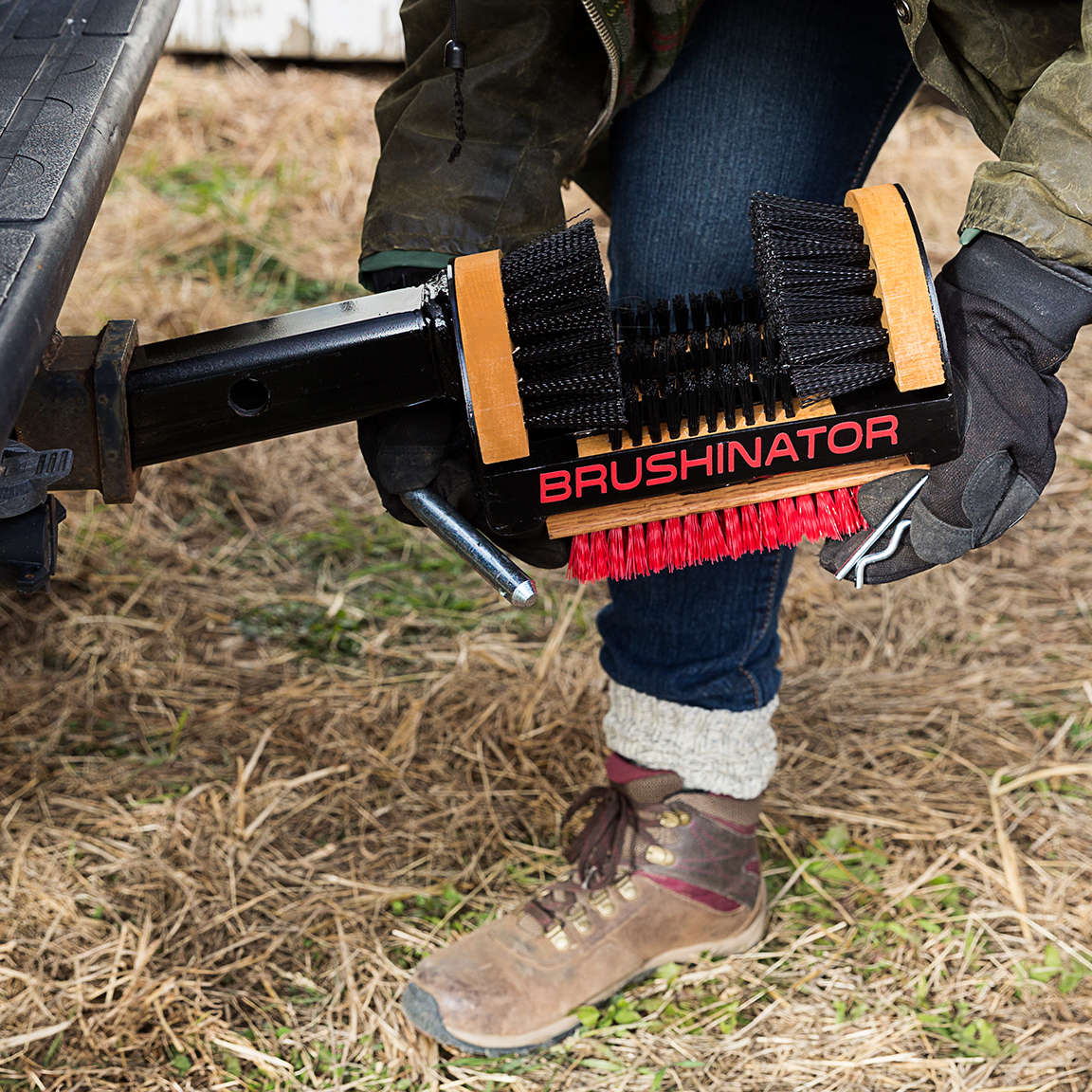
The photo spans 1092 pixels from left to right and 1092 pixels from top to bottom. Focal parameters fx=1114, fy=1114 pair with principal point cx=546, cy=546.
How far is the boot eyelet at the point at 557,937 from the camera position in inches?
47.3

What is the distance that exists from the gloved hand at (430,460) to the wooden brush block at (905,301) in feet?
0.98

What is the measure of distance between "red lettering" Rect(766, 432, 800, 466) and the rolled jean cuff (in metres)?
0.43

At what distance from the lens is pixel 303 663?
1691mm

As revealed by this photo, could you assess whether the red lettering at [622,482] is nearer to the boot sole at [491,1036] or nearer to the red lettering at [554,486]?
the red lettering at [554,486]

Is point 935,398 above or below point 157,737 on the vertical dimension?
above

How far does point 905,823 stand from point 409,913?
0.63 meters

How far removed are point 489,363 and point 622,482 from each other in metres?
0.14

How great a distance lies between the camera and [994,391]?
0.87m

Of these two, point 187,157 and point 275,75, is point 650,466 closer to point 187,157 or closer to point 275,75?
point 187,157

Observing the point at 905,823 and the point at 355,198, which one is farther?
the point at 355,198

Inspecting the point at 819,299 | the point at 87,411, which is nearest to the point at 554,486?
the point at 819,299

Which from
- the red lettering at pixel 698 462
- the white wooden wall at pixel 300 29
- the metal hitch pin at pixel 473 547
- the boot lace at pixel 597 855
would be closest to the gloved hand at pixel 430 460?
the metal hitch pin at pixel 473 547

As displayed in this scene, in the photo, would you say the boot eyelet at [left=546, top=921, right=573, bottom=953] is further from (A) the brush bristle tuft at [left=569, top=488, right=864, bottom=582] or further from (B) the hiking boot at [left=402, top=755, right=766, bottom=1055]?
(A) the brush bristle tuft at [left=569, top=488, right=864, bottom=582]

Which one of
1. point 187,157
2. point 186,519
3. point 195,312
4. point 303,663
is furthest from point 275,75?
point 303,663
